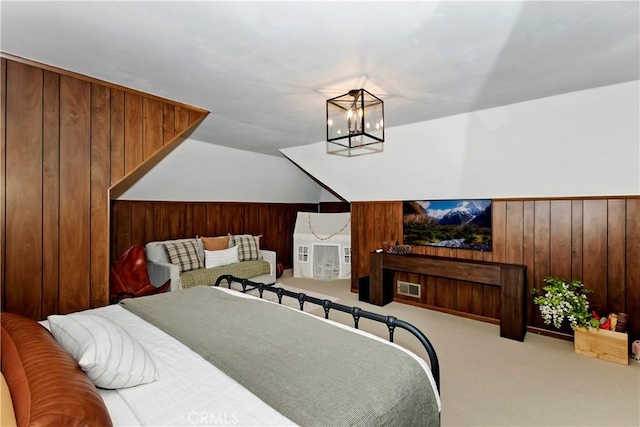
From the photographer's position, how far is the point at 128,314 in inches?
85.0

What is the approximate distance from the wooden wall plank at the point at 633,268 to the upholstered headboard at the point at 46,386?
14.1 ft

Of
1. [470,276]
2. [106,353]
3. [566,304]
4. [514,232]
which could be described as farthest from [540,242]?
[106,353]

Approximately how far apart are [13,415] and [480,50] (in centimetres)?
281

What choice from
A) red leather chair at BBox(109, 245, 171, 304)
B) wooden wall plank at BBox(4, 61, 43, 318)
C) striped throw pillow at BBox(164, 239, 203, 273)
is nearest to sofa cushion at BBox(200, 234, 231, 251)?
striped throw pillow at BBox(164, 239, 203, 273)

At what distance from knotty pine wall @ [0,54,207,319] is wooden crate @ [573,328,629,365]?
450 cm

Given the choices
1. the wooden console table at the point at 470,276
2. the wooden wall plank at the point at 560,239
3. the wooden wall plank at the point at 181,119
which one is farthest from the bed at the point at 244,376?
the wooden wall plank at the point at 560,239

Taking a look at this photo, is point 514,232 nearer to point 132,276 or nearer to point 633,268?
point 633,268

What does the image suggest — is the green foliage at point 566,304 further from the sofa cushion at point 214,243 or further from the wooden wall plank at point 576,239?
the sofa cushion at point 214,243

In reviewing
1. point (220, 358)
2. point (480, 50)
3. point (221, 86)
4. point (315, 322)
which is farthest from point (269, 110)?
point (220, 358)

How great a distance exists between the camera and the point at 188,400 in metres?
1.24

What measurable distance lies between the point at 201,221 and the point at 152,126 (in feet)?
9.25

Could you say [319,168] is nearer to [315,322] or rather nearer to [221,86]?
[221,86]

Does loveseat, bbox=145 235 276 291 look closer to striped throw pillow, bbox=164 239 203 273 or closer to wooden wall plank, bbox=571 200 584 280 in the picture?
striped throw pillow, bbox=164 239 203 273

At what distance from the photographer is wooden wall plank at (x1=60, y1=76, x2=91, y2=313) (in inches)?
100
